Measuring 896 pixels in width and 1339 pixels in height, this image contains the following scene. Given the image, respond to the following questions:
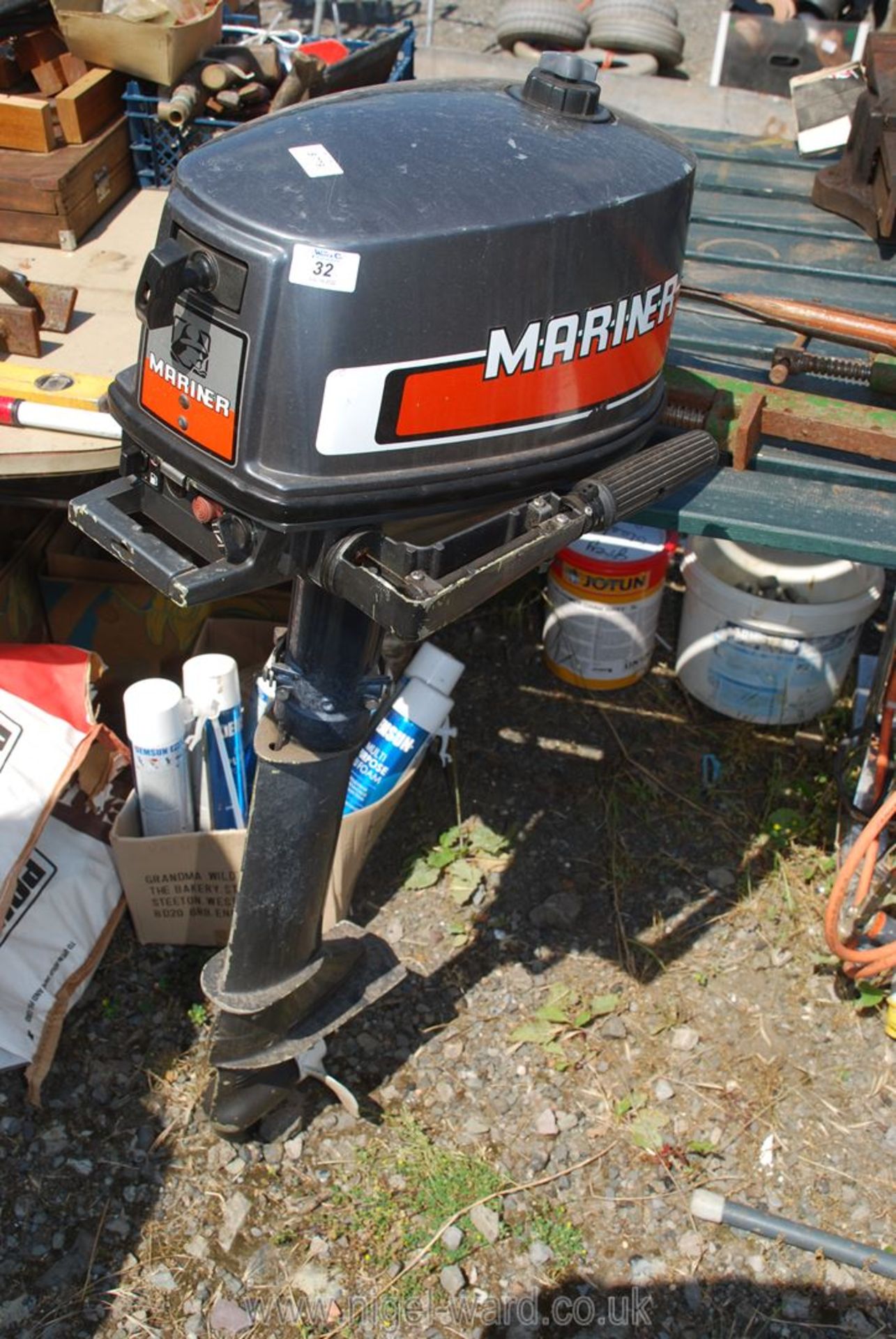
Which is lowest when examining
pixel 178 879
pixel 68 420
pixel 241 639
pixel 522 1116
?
pixel 522 1116

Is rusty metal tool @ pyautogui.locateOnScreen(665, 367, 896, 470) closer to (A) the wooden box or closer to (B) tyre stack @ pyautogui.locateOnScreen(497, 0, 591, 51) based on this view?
(A) the wooden box

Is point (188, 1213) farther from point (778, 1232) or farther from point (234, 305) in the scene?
point (234, 305)

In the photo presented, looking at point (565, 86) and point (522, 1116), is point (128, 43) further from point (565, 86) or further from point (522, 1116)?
point (522, 1116)

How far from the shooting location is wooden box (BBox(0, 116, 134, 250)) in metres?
2.44

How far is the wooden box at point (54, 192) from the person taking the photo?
2441mm

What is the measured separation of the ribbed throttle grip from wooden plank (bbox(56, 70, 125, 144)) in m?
1.70

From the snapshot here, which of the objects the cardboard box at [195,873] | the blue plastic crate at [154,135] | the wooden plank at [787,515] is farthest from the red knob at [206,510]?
the blue plastic crate at [154,135]

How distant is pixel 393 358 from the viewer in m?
1.27

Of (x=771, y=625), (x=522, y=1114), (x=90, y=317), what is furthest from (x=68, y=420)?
(x=771, y=625)

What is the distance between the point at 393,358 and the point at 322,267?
123 millimetres

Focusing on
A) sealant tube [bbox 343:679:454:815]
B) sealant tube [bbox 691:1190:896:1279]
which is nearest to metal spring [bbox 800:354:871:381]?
sealant tube [bbox 343:679:454:815]

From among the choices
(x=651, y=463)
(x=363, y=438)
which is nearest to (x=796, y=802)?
(x=651, y=463)

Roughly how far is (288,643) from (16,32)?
206cm

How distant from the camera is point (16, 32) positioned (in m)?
2.77
